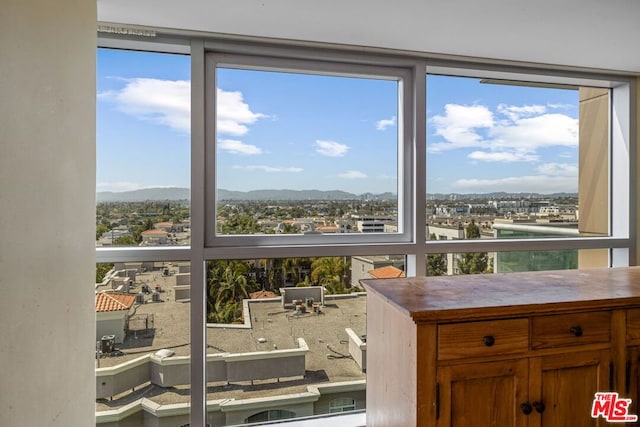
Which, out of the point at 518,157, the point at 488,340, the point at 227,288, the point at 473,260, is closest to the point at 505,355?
the point at 488,340

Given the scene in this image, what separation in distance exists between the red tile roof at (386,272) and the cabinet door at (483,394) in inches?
38.4

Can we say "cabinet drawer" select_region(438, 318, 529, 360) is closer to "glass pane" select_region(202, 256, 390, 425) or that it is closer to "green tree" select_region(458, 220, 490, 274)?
"glass pane" select_region(202, 256, 390, 425)

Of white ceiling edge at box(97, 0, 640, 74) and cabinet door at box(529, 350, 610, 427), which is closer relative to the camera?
cabinet door at box(529, 350, 610, 427)

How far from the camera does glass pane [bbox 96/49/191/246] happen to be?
196 centimetres

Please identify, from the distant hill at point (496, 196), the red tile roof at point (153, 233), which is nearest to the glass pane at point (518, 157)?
the distant hill at point (496, 196)

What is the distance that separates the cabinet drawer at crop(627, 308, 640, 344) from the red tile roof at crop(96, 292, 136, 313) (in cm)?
216

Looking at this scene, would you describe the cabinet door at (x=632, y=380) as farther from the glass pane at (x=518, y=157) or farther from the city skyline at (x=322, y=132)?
the city skyline at (x=322, y=132)

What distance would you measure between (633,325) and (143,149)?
89.5 inches

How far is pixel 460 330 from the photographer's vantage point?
1306 millimetres

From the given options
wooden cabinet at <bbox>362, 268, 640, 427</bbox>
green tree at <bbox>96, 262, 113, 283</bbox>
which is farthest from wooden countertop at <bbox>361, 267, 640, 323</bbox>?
green tree at <bbox>96, 262, 113, 283</bbox>

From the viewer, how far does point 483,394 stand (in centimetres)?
134

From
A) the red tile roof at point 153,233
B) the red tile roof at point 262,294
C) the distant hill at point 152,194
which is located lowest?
the red tile roof at point 262,294

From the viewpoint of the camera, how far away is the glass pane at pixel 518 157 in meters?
2.38

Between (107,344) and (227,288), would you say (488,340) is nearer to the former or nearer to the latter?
(227,288)
